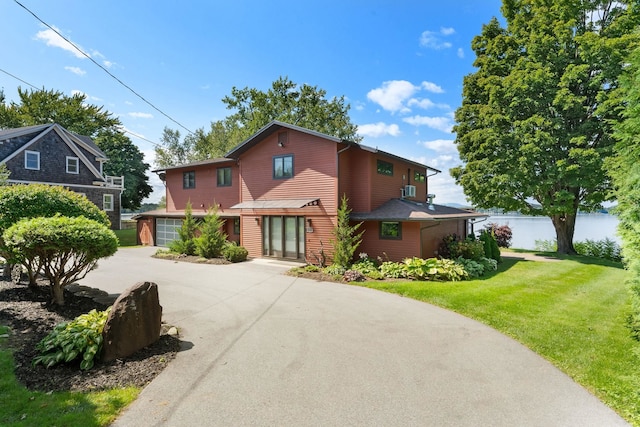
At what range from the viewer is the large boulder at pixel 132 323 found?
498 centimetres

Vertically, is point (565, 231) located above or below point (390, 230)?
below

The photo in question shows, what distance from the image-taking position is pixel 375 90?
67.2 ft

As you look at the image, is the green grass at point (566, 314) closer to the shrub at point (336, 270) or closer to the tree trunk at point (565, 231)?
the shrub at point (336, 270)

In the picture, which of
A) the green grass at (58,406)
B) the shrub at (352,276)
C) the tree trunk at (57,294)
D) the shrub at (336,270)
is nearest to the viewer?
the green grass at (58,406)

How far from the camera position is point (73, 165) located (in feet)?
83.6

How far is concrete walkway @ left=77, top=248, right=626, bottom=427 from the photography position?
3678 mm

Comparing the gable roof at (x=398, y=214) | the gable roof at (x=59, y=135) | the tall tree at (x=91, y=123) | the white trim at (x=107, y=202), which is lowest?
the gable roof at (x=398, y=214)

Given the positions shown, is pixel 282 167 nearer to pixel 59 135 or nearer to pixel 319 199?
pixel 319 199

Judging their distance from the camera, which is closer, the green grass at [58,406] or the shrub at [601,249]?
the green grass at [58,406]

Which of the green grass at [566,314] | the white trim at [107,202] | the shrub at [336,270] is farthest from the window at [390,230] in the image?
the white trim at [107,202]

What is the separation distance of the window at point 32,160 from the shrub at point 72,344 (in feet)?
82.1

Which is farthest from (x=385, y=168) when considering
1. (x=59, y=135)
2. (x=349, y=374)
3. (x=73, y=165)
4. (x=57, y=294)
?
(x=59, y=135)

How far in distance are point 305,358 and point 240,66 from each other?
15.3m

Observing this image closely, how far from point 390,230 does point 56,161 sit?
2674 cm
